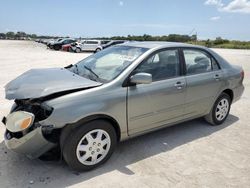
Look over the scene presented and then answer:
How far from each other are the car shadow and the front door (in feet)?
1.20

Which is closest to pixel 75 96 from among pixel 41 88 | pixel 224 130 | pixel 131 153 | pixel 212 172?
pixel 41 88

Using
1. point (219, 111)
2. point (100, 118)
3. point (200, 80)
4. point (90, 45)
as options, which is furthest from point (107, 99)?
point (90, 45)

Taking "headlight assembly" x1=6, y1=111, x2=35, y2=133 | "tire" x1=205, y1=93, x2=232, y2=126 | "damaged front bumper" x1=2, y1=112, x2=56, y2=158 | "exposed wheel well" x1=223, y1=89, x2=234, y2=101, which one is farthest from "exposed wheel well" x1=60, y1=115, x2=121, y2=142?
"exposed wheel well" x1=223, y1=89, x2=234, y2=101

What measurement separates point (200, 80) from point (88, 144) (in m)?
2.23

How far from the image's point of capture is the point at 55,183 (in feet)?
9.65

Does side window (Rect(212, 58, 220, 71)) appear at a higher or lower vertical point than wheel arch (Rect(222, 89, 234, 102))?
higher

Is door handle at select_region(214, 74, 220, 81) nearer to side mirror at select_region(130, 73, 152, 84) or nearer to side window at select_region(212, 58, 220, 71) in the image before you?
side window at select_region(212, 58, 220, 71)

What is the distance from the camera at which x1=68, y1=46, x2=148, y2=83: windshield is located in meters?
3.49

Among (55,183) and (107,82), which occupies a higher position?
(107,82)

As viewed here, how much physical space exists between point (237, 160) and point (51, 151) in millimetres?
2579

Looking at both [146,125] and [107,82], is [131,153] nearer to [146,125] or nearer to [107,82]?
[146,125]

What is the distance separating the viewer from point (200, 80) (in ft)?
14.0

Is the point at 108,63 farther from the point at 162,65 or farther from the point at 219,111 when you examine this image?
the point at 219,111

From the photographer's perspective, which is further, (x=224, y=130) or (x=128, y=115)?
(x=224, y=130)
